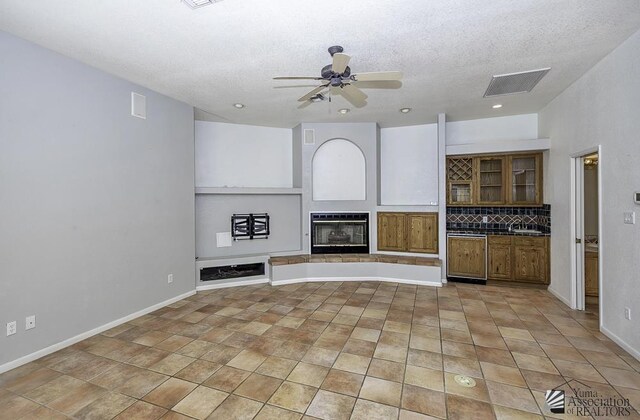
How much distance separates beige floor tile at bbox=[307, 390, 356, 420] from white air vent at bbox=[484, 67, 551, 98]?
381cm

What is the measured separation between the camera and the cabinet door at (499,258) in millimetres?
4824

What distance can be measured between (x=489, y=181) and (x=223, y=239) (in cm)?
486

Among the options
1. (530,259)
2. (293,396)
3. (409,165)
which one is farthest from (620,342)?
(409,165)

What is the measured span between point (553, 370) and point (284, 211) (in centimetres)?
435

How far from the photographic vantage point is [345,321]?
3.46m

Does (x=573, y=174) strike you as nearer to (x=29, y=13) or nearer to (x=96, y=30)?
(x=96, y=30)

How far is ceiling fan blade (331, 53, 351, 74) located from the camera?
230 cm

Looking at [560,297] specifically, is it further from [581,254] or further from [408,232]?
[408,232]

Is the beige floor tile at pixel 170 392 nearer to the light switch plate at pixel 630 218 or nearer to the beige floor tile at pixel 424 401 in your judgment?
the beige floor tile at pixel 424 401

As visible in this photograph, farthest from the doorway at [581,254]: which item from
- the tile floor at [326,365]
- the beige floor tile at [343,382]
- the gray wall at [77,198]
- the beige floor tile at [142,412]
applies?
the gray wall at [77,198]

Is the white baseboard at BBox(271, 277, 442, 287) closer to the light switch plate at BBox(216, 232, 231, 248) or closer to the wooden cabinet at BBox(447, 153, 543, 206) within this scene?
the light switch plate at BBox(216, 232, 231, 248)

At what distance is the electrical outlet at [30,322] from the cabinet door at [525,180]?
645 cm

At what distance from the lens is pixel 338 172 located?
5.61 metres

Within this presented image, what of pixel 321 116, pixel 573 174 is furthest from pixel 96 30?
pixel 573 174
